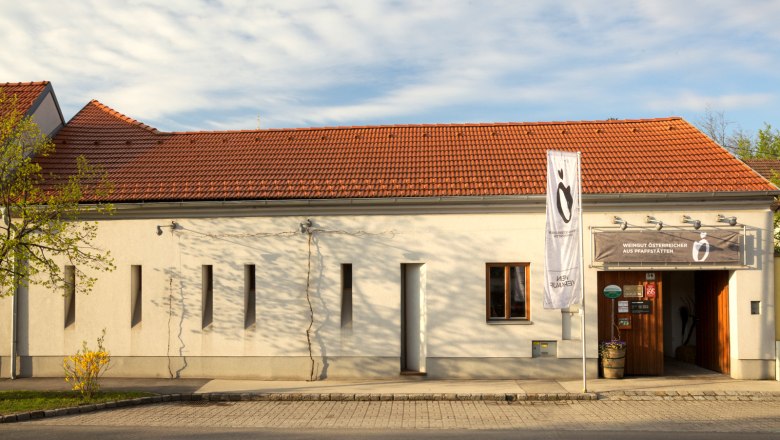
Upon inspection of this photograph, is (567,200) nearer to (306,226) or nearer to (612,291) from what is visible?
(612,291)

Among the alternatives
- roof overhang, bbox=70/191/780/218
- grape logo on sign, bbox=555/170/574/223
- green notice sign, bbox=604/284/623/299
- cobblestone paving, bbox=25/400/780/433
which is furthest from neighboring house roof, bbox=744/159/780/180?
cobblestone paving, bbox=25/400/780/433

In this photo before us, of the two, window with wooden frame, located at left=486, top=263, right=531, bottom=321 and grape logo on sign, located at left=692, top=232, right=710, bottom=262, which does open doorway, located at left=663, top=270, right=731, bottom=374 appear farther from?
window with wooden frame, located at left=486, top=263, right=531, bottom=321

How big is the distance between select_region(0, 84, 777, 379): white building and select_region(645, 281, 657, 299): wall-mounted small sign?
4cm

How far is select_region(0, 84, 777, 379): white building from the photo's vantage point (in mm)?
14938

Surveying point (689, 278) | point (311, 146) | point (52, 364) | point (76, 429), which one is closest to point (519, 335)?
point (689, 278)

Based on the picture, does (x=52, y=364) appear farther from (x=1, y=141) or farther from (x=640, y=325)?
(x=640, y=325)

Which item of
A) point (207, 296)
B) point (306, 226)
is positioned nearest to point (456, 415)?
point (306, 226)

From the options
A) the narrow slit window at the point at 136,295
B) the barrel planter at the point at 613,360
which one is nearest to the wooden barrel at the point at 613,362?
the barrel planter at the point at 613,360

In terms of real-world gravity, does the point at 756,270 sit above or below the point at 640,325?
above

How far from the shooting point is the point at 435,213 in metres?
15.4

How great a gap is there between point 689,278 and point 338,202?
9755mm

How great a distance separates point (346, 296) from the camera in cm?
1573

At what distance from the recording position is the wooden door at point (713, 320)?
600 inches

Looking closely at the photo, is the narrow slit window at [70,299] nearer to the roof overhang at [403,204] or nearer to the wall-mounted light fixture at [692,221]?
the roof overhang at [403,204]
